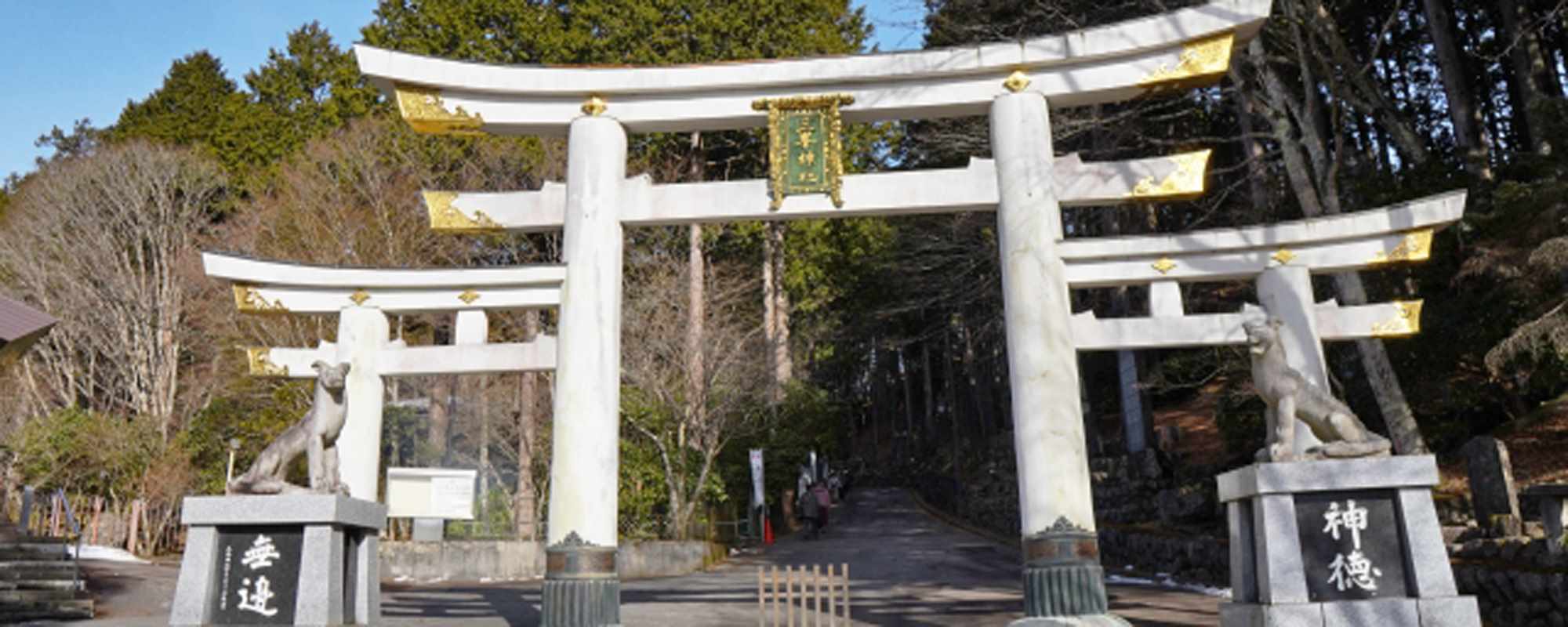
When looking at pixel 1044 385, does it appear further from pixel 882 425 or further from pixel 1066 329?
pixel 882 425

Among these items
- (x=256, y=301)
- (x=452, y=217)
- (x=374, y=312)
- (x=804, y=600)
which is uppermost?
(x=452, y=217)

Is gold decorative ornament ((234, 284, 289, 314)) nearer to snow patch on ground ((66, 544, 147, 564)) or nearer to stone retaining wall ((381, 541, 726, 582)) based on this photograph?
stone retaining wall ((381, 541, 726, 582))

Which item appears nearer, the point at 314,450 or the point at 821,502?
the point at 314,450

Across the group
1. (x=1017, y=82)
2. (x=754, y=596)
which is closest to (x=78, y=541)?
(x=754, y=596)

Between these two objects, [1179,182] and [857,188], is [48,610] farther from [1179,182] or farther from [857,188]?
[1179,182]

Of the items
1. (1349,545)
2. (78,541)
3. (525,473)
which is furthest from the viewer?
(525,473)

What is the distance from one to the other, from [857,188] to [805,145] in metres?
0.62

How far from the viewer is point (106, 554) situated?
18266 mm

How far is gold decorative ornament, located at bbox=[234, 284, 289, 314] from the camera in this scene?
986 cm

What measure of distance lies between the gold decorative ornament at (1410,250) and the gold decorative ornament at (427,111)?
8158 millimetres

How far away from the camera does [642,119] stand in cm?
970

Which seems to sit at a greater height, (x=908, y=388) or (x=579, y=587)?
(x=908, y=388)

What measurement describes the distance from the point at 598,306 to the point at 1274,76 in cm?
919

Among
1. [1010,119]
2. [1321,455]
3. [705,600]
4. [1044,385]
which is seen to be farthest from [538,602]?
[1321,455]
